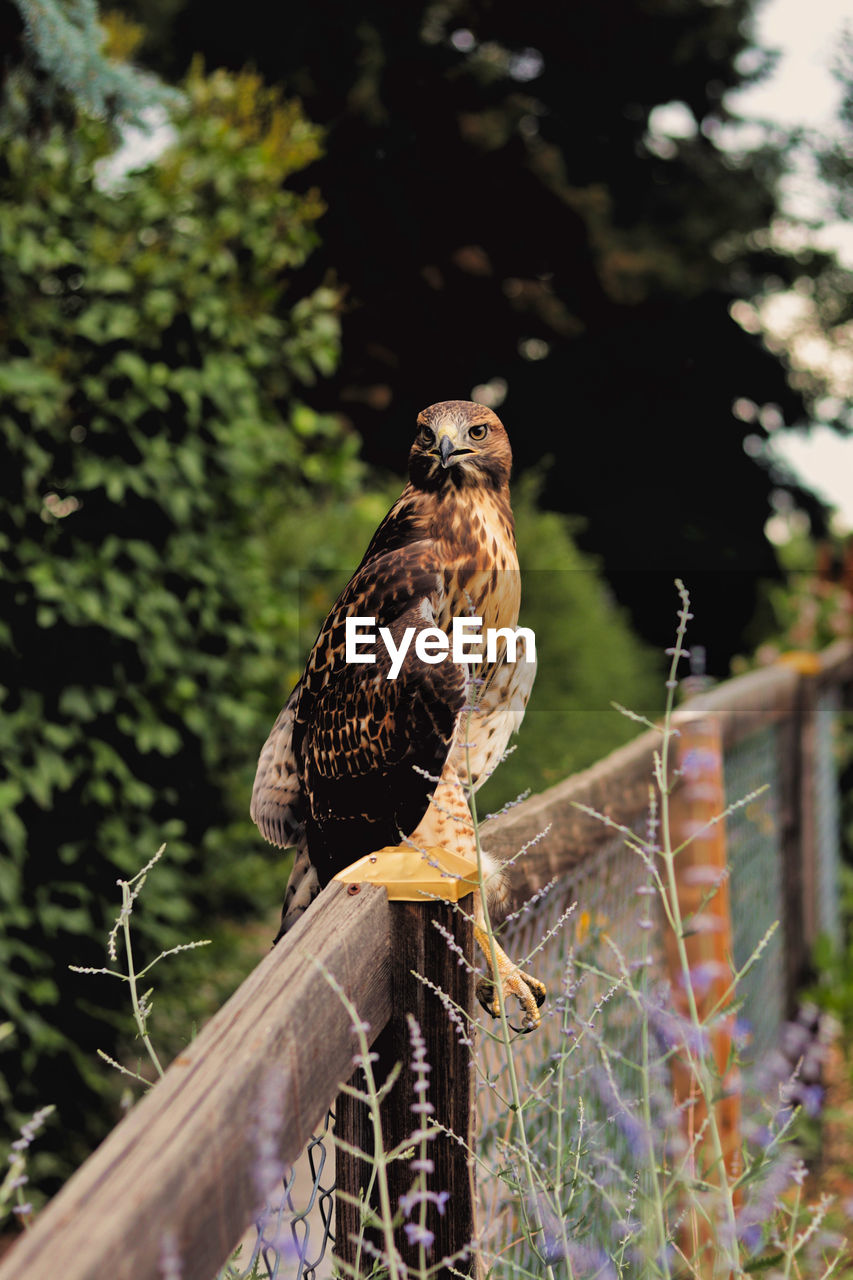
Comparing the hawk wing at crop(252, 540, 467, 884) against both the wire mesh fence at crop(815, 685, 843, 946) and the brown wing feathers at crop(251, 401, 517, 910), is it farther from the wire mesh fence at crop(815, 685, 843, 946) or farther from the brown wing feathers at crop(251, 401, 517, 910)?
the wire mesh fence at crop(815, 685, 843, 946)

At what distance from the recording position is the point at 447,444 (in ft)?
5.15

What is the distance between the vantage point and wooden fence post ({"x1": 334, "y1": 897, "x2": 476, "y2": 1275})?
1.30m

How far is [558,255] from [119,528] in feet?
10.9

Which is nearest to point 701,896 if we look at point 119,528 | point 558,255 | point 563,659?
point 119,528

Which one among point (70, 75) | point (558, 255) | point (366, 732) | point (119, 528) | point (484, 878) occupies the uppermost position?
point (558, 255)

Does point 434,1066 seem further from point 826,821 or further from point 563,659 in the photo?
point 826,821

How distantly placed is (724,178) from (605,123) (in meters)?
3.54

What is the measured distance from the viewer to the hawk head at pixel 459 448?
62.2 inches

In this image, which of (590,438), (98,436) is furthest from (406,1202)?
(590,438)

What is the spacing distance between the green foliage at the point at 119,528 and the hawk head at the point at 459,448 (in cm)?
182

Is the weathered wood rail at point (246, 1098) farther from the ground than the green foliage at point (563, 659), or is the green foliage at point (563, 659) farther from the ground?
the green foliage at point (563, 659)

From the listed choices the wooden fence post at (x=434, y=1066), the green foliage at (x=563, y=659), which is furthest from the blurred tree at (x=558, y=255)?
the wooden fence post at (x=434, y=1066)

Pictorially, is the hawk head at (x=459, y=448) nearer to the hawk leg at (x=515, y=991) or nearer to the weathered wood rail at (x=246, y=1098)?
the weathered wood rail at (x=246, y=1098)

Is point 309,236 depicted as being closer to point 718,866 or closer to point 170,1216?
point 718,866
